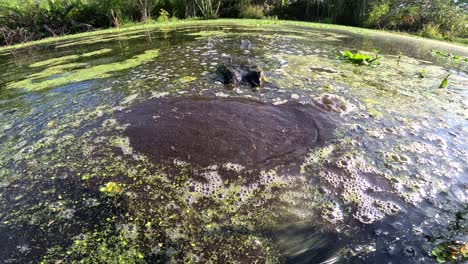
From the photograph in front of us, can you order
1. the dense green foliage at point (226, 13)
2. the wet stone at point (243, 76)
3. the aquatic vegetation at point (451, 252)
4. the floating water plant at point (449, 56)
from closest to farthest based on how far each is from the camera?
the aquatic vegetation at point (451, 252)
the wet stone at point (243, 76)
the floating water plant at point (449, 56)
the dense green foliage at point (226, 13)

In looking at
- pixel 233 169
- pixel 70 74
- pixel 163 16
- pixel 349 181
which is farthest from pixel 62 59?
pixel 163 16

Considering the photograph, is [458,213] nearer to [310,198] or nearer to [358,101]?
[310,198]

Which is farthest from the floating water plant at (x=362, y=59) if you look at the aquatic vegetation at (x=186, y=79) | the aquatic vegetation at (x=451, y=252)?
the aquatic vegetation at (x=451, y=252)

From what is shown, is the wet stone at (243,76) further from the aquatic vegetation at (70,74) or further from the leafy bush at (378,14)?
the leafy bush at (378,14)

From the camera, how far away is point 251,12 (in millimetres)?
15961

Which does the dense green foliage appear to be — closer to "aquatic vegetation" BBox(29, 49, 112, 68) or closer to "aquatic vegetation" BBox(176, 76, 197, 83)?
"aquatic vegetation" BBox(29, 49, 112, 68)

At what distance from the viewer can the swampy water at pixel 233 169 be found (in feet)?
6.23

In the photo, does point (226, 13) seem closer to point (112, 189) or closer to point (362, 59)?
point (362, 59)

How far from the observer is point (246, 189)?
7.85 feet

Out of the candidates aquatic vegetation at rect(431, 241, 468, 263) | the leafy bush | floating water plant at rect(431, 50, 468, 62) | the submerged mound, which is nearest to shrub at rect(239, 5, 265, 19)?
the leafy bush

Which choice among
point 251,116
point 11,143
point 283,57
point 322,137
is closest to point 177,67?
point 283,57

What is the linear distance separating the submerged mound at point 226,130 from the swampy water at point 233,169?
0.02 meters

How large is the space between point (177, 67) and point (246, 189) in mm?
3705

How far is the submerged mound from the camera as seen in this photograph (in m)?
2.82
